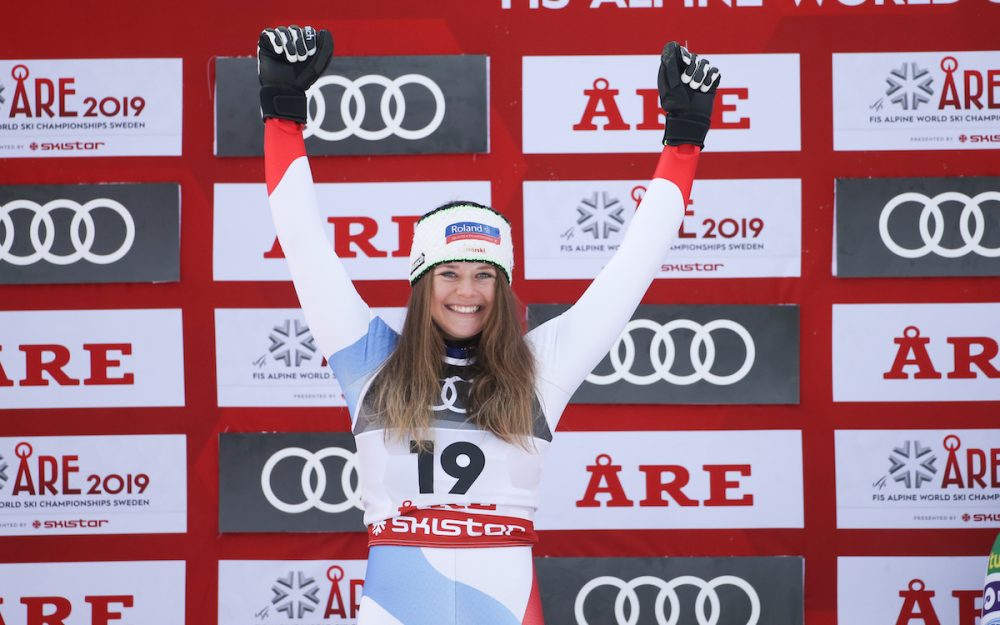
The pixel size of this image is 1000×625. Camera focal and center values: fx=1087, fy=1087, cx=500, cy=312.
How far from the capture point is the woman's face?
1895 mm

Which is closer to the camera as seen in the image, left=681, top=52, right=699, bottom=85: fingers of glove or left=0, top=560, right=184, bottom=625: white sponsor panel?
left=681, top=52, right=699, bottom=85: fingers of glove

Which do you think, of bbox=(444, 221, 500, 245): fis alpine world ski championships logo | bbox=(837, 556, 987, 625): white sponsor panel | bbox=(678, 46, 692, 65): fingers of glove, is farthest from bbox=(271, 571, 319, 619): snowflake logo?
bbox=(678, 46, 692, 65): fingers of glove

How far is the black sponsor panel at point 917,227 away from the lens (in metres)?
3.29

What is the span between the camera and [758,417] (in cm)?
330

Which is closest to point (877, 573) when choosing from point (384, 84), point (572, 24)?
point (572, 24)

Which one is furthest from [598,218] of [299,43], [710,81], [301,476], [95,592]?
[95,592]

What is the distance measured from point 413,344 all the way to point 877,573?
2071mm

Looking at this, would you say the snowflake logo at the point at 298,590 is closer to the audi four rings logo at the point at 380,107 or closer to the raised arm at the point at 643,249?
the audi four rings logo at the point at 380,107

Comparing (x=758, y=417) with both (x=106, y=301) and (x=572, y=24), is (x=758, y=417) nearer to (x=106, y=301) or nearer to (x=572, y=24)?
(x=572, y=24)

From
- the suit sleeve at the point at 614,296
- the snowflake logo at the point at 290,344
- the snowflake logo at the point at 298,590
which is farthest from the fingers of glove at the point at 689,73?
the snowflake logo at the point at 298,590

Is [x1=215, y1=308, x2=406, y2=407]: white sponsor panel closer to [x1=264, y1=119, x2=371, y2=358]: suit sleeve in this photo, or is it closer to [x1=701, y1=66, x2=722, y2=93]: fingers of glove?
[x1=264, y1=119, x2=371, y2=358]: suit sleeve

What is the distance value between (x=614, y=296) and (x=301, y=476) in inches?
66.4

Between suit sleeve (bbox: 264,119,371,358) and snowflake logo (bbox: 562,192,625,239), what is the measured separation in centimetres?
149

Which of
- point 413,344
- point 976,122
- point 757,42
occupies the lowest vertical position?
point 413,344
